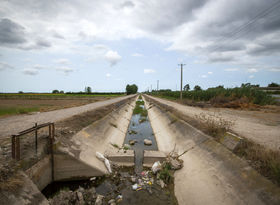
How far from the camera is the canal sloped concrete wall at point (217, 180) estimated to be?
3.76 metres

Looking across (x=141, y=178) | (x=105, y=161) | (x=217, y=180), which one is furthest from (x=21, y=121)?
(x=217, y=180)

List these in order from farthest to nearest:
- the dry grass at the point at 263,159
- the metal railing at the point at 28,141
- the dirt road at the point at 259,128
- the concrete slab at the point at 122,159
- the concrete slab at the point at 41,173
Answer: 1. the concrete slab at the point at 122,159
2. the dirt road at the point at 259,128
3. the concrete slab at the point at 41,173
4. the metal railing at the point at 28,141
5. the dry grass at the point at 263,159

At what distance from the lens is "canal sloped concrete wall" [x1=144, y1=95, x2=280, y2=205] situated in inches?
148

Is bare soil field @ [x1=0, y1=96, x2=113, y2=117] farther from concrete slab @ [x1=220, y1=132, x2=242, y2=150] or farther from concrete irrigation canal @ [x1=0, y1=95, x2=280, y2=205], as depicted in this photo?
concrete slab @ [x1=220, y1=132, x2=242, y2=150]

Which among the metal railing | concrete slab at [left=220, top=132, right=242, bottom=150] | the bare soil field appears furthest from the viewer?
the bare soil field

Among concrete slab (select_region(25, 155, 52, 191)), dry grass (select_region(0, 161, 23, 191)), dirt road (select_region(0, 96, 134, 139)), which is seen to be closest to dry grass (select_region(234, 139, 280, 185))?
dry grass (select_region(0, 161, 23, 191))

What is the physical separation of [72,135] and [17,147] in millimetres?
3216

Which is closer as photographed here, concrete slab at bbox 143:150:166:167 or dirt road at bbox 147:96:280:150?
dirt road at bbox 147:96:280:150

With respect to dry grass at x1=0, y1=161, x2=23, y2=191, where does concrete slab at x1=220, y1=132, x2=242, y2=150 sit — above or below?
above

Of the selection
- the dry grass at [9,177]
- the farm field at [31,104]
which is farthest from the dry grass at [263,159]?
the farm field at [31,104]

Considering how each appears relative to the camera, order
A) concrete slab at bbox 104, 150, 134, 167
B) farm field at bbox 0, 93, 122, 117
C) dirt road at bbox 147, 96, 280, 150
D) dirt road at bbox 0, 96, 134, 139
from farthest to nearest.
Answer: farm field at bbox 0, 93, 122, 117
concrete slab at bbox 104, 150, 134, 167
dirt road at bbox 0, 96, 134, 139
dirt road at bbox 147, 96, 280, 150

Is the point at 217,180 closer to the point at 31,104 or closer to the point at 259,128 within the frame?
the point at 259,128

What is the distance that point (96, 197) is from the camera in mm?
5227

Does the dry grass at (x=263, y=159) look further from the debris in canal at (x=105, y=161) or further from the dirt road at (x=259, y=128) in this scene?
the debris in canal at (x=105, y=161)
